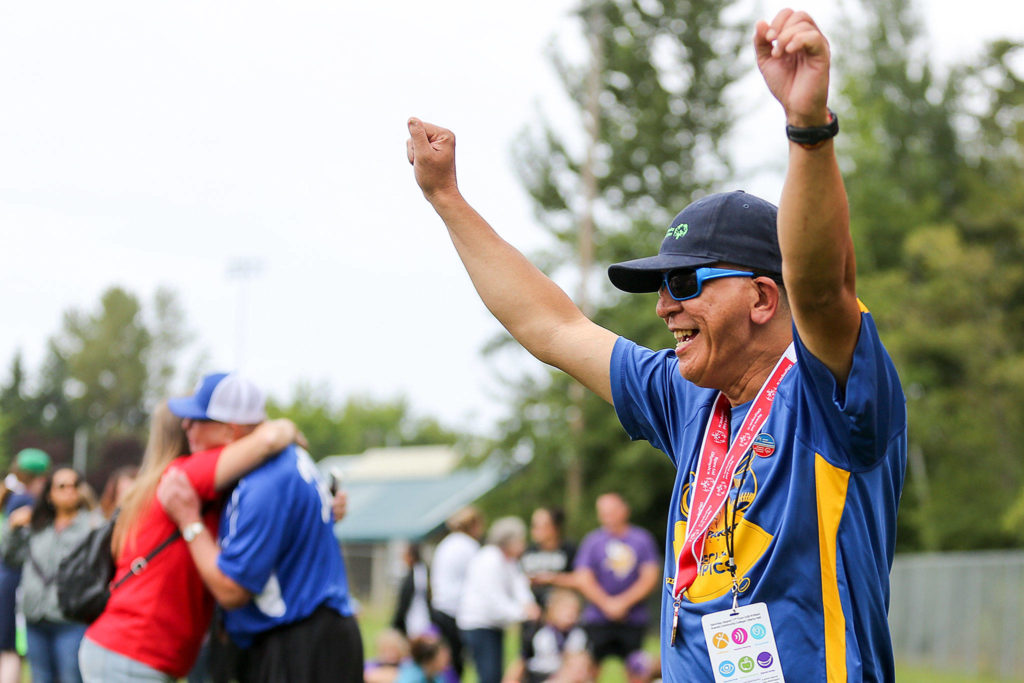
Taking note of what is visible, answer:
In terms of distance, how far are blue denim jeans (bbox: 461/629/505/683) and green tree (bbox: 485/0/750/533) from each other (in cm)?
1571

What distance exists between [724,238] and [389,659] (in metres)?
9.37

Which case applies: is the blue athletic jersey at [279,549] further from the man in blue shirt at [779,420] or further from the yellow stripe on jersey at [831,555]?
the yellow stripe on jersey at [831,555]

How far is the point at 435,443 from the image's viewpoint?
347 ft

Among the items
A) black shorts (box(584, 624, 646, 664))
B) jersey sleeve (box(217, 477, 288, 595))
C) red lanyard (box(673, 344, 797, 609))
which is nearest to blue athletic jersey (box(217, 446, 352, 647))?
jersey sleeve (box(217, 477, 288, 595))

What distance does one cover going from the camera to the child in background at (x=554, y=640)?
10.3m

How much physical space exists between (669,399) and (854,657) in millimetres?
838

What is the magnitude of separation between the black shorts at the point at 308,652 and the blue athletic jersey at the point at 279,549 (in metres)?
0.05

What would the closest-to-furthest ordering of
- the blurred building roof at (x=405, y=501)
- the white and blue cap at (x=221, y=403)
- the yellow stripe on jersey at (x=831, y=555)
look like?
the yellow stripe on jersey at (x=831, y=555) < the white and blue cap at (x=221, y=403) < the blurred building roof at (x=405, y=501)

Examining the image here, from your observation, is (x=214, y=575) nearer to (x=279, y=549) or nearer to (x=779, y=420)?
(x=279, y=549)

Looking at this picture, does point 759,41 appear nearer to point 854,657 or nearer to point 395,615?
point 854,657

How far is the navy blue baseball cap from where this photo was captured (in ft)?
8.16

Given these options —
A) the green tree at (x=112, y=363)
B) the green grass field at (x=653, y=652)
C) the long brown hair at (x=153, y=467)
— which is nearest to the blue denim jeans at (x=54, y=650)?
the long brown hair at (x=153, y=467)

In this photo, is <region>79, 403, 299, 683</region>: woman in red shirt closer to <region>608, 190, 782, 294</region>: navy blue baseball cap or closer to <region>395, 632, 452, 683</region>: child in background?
<region>608, 190, 782, 294</region>: navy blue baseball cap

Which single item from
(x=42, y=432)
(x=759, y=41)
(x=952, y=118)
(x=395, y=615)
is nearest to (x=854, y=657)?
(x=759, y=41)
